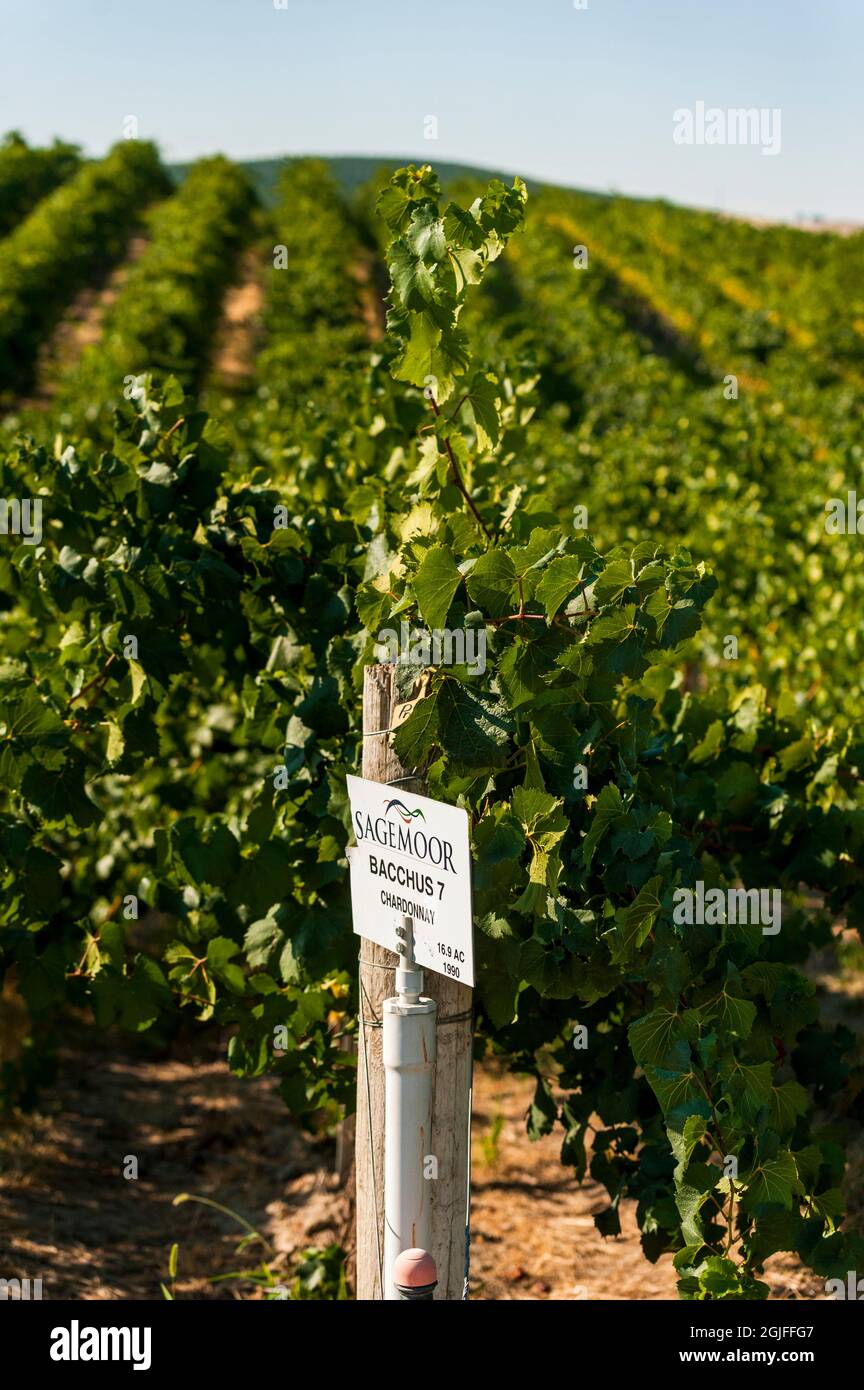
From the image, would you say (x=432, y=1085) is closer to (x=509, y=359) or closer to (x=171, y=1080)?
(x=509, y=359)

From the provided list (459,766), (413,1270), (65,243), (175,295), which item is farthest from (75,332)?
(413,1270)

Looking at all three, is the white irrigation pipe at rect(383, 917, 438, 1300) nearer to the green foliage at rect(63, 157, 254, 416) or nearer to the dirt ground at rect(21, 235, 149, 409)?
the green foliage at rect(63, 157, 254, 416)

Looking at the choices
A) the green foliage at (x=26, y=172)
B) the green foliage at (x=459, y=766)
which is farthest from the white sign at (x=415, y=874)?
the green foliage at (x=26, y=172)

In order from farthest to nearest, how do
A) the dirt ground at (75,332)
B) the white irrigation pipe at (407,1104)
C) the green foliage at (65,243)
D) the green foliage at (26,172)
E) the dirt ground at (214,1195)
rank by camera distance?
the green foliage at (26,172), the green foliage at (65,243), the dirt ground at (75,332), the dirt ground at (214,1195), the white irrigation pipe at (407,1104)

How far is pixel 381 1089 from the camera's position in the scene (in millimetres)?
2328

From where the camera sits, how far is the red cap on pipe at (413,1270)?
210cm

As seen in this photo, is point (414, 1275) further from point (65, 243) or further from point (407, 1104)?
point (65, 243)

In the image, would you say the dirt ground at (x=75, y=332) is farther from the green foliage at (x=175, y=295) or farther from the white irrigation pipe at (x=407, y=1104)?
the white irrigation pipe at (x=407, y=1104)

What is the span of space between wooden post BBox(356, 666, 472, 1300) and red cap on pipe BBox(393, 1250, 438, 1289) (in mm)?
143

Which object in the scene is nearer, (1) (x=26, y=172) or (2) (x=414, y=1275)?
(2) (x=414, y=1275)

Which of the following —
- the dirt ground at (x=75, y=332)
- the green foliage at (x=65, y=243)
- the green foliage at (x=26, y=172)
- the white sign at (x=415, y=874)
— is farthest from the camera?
the green foliage at (x=26, y=172)

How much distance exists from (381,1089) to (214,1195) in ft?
9.31

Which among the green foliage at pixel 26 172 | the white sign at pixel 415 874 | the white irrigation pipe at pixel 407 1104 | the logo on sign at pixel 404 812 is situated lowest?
the white irrigation pipe at pixel 407 1104

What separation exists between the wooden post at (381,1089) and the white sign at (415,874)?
0.07m
